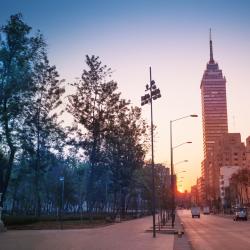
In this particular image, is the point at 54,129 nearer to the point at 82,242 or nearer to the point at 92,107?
the point at 92,107

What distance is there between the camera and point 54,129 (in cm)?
6169

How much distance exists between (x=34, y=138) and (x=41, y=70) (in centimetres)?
868

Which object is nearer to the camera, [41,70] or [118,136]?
[41,70]

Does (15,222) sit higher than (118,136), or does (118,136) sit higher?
(118,136)

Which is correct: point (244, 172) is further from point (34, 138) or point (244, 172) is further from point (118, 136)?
point (34, 138)

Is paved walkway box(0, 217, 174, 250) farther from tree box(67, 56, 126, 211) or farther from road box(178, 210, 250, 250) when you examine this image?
tree box(67, 56, 126, 211)

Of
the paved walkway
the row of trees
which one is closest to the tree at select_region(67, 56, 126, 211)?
the row of trees

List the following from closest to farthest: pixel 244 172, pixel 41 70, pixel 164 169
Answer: pixel 41 70
pixel 164 169
pixel 244 172

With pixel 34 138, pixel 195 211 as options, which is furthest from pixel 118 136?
pixel 195 211

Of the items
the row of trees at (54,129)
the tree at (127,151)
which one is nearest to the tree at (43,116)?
the row of trees at (54,129)

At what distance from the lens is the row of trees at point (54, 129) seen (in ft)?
151

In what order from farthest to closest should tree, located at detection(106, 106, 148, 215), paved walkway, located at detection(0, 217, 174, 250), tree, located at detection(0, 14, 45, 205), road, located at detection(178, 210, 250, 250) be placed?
tree, located at detection(106, 106, 148, 215) < tree, located at detection(0, 14, 45, 205) < road, located at detection(178, 210, 250, 250) < paved walkway, located at detection(0, 217, 174, 250)

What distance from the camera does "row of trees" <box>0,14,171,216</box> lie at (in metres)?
45.9

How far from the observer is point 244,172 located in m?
130
